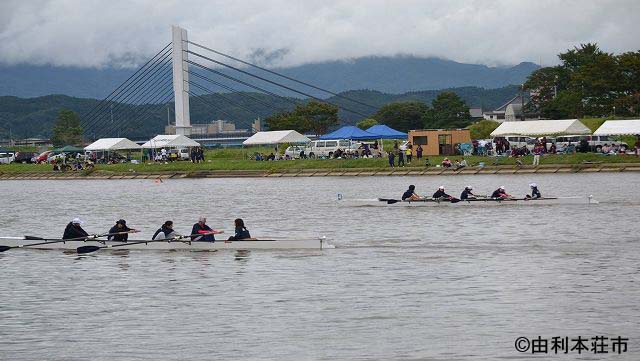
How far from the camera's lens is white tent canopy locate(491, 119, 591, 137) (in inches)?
3009

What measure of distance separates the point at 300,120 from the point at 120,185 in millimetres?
66670

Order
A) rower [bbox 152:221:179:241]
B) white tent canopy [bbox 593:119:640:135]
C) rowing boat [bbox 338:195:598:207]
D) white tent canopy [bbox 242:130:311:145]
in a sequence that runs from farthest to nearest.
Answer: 1. white tent canopy [bbox 242:130:311:145]
2. white tent canopy [bbox 593:119:640:135]
3. rowing boat [bbox 338:195:598:207]
4. rower [bbox 152:221:179:241]

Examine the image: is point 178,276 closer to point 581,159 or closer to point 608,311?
point 608,311

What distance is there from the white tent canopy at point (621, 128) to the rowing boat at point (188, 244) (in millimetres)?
43008

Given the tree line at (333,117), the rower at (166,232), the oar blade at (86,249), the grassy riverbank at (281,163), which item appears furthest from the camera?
the tree line at (333,117)

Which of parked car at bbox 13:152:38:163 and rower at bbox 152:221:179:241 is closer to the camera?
rower at bbox 152:221:179:241

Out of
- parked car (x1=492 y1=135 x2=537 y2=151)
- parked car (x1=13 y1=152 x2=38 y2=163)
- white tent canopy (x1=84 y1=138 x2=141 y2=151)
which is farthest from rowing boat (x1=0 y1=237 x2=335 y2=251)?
parked car (x1=13 y1=152 x2=38 y2=163)

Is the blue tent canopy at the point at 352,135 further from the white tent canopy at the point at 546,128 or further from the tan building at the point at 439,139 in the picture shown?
the white tent canopy at the point at 546,128

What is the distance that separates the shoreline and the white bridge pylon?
63.2 ft

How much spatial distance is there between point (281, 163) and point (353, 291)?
59071mm

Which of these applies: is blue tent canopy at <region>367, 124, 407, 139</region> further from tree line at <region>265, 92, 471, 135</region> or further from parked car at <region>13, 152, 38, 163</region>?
tree line at <region>265, 92, 471, 135</region>

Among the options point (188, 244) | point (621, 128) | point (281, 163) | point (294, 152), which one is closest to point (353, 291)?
point (188, 244)

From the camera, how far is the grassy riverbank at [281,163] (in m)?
73.1

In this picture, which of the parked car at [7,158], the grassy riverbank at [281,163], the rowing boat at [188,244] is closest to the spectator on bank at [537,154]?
the grassy riverbank at [281,163]
